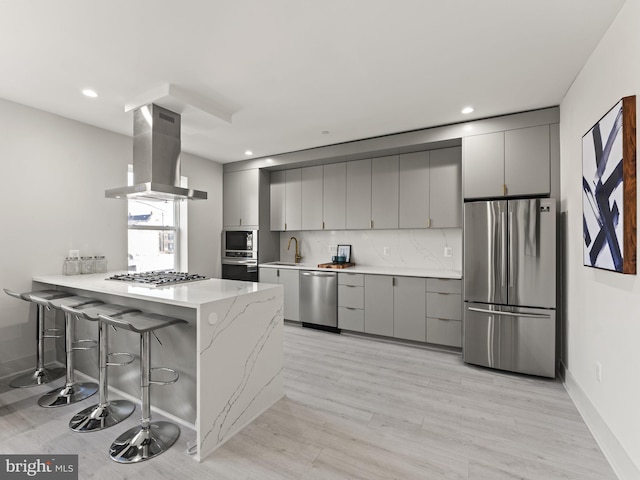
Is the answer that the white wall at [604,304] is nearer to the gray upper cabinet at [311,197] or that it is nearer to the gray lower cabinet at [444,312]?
the gray lower cabinet at [444,312]

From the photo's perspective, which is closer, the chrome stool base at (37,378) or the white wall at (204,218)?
the chrome stool base at (37,378)

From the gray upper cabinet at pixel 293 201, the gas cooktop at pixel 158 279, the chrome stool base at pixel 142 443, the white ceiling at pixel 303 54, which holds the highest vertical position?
the white ceiling at pixel 303 54

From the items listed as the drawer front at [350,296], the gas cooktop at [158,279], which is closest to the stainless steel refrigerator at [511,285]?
the drawer front at [350,296]

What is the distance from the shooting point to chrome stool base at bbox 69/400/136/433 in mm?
2097

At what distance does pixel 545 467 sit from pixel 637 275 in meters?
1.16

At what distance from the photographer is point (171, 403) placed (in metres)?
2.25

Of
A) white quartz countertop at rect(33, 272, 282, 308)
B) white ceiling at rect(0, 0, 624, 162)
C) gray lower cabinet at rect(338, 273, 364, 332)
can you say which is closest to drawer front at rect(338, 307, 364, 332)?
gray lower cabinet at rect(338, 273, 364, 332)

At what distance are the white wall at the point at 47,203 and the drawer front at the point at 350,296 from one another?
107 inches

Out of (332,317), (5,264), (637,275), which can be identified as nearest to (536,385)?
(637,275)

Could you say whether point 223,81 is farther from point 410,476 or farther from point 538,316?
point 538,316

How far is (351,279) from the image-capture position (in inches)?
161

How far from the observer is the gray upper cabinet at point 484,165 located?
321 centimetres

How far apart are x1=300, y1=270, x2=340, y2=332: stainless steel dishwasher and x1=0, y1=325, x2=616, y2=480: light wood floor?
130 centimetres

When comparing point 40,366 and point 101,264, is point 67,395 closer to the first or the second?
point 40,366
